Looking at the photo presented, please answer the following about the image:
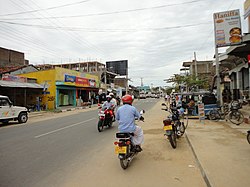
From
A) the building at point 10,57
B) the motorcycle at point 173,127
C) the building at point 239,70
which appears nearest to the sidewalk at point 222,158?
the motorcycle at point 173,127

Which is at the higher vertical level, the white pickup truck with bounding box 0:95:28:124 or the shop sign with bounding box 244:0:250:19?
the shop sign with bounding box 244:0:250:19

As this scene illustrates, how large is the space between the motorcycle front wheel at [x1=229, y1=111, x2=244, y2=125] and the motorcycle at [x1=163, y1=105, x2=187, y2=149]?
4.64 meters

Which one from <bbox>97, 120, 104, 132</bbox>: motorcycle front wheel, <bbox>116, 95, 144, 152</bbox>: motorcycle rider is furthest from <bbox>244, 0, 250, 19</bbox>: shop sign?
<bbox>116, 95, 144, 152</bbox>: motorcycle rider

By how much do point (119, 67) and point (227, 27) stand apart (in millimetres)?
48901

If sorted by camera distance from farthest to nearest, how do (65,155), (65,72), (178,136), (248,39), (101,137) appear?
1. (65,72)
2. (248,39)
3. (101,137)
4. (178,136)
5. (65,155)

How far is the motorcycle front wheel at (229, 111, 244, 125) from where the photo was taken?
11.0 m

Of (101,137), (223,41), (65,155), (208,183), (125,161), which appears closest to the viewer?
(208,183)

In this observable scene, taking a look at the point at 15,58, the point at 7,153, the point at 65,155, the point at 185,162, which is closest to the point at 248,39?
the point at 185,162

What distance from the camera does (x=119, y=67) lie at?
6128 centimetres

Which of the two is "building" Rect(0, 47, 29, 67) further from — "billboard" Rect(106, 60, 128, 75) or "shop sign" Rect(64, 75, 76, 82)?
"billboard" Rect(106, 60, 128, 75)

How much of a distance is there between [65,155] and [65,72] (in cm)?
2490

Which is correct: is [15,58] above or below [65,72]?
above

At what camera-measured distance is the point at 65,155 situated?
6.11 metres

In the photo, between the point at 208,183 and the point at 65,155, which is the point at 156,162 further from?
the point at 65,155
